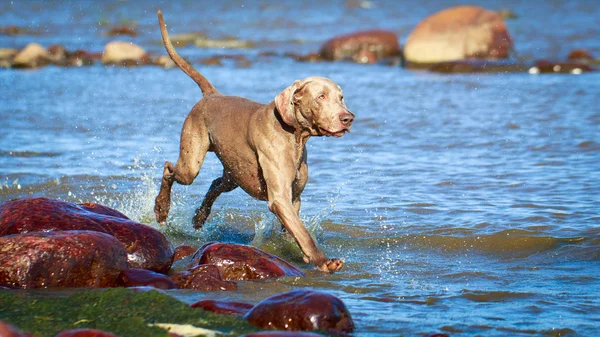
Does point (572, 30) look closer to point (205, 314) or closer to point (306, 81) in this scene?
point (306, 81)

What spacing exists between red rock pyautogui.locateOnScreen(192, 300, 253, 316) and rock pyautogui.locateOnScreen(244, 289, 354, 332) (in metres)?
0.13

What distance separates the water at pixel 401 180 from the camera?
20.3 ft

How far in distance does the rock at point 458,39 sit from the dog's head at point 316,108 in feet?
52.3

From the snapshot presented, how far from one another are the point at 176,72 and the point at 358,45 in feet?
18.2

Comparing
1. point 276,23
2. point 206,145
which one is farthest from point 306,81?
point 276,23

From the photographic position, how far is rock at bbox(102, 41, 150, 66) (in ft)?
78.3

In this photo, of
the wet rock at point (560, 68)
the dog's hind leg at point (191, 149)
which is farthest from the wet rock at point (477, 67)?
the dog's hind leg at point (191, 149)

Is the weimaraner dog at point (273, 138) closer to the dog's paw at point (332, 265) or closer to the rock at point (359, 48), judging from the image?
the dog's paw at point (332, 265)

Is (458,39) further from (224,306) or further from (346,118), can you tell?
(224,306)

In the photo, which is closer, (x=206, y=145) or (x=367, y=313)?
(x=367, y=313)

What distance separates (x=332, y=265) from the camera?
22.2 feet

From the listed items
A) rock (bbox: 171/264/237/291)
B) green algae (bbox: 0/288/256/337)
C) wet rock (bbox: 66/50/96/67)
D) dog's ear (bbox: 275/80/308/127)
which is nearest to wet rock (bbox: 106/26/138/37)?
wet rock (bbox: 66/50/96/67)

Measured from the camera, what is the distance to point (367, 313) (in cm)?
570

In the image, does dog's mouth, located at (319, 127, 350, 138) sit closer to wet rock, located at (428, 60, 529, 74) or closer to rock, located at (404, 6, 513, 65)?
wet rock, located at (428, 60, 529, 74)
